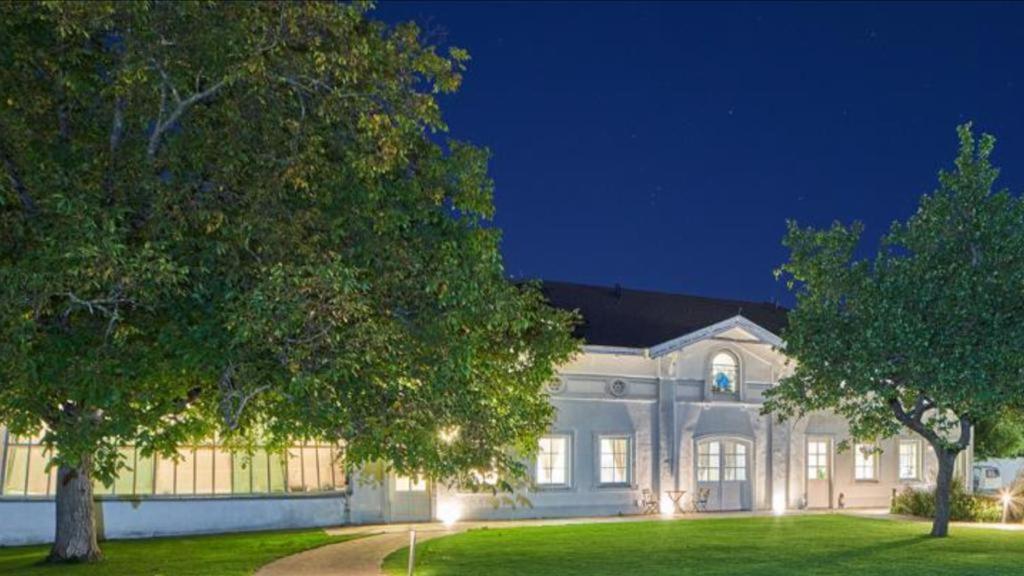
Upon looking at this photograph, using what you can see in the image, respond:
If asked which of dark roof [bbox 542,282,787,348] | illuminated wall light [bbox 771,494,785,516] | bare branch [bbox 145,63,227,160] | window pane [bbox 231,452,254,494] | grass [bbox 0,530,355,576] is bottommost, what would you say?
illuminated wall light [bbox 771,494,785,516]

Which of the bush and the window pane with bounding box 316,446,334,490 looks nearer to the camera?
the window pane with bounding box 316,446,334,490

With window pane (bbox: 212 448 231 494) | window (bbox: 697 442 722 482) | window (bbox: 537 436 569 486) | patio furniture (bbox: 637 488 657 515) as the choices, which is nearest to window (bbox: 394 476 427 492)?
window (bbox: 537 436 569 486)

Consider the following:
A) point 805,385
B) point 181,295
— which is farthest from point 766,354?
point 181,295

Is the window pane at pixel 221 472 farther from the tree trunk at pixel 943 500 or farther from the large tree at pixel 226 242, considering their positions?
the tree trunk at pixel 943 500

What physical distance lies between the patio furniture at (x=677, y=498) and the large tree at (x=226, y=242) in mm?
20406

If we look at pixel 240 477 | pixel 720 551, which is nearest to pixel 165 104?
pixel 720 551

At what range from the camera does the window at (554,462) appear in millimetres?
34312

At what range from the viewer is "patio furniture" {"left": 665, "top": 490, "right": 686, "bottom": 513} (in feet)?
118

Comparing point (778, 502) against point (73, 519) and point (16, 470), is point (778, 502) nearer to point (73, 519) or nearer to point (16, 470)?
point (16, 470)

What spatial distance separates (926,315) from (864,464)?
14.9m

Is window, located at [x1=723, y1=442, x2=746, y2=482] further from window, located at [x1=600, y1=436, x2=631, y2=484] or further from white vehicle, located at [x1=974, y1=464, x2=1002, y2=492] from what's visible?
white vehicle, located at [x1=974, y1=464, x2=1002, y2=492]

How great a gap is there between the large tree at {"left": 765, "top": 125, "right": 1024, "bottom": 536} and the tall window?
39.4 ft

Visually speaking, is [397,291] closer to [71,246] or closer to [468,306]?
[468,306]

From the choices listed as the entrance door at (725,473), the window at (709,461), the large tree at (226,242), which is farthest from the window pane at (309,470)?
the large tree at (226,242)
